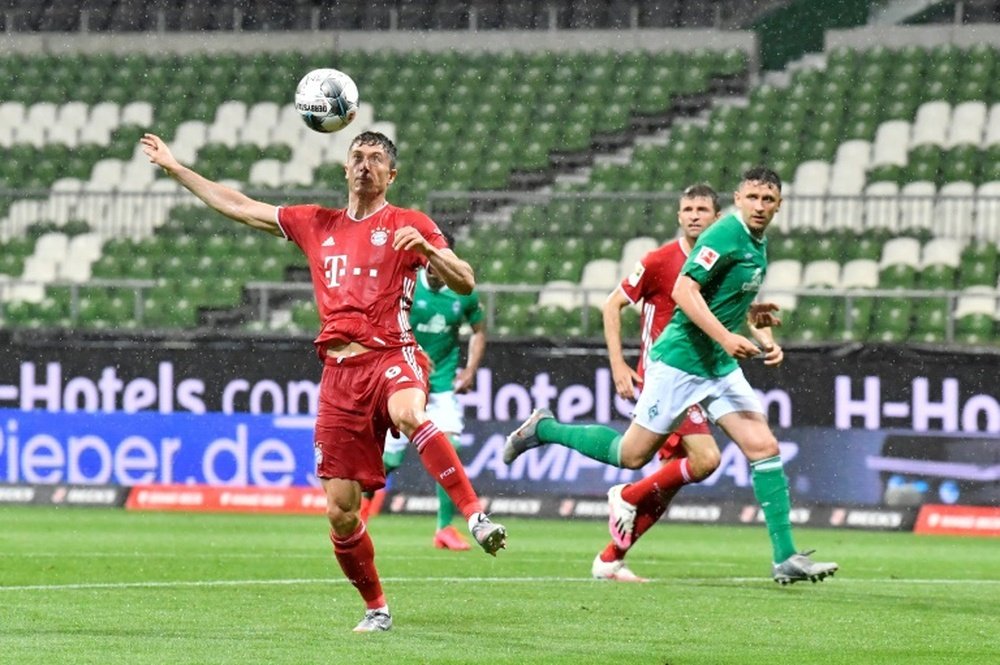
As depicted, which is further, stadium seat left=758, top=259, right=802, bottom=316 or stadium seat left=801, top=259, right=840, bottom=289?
stadium seat left=758, top=259, right=802, bottom=316

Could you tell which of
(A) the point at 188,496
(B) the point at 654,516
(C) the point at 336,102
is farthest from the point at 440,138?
(C) the point at 336,102

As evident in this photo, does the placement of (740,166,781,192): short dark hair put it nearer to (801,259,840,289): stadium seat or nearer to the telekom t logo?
the telekom t logo

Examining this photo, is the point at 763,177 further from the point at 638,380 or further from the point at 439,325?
the point at 439,325

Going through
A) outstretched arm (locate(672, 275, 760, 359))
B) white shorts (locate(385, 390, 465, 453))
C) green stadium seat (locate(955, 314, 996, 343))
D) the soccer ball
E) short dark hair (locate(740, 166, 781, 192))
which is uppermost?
the soccer ball

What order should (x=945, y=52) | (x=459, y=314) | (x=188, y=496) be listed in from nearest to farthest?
(x=459, y=314) → (x=188, y=496) → (x=945, y=52)

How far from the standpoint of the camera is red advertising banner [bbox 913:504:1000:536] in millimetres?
17016

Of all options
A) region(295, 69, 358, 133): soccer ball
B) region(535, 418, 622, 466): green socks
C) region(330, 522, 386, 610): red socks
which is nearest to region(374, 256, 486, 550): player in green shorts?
region(535, 418, 622, 466): green socks

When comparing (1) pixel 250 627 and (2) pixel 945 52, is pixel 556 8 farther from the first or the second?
(1) pixel 250 627

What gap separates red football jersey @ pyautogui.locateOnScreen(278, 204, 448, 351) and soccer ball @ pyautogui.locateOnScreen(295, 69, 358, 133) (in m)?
0.56

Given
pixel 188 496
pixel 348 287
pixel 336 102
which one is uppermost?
pixel 336 102

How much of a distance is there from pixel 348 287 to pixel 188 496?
9.92m

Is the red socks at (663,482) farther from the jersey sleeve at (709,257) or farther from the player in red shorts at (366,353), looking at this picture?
the player in red shorts at (366,353)

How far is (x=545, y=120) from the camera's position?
2761 cm

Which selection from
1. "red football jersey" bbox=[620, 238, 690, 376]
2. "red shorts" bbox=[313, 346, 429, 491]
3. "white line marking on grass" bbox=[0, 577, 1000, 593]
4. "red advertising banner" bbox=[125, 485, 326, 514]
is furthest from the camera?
"red advertising banner" bbox=[125, 485, 326, 514]
